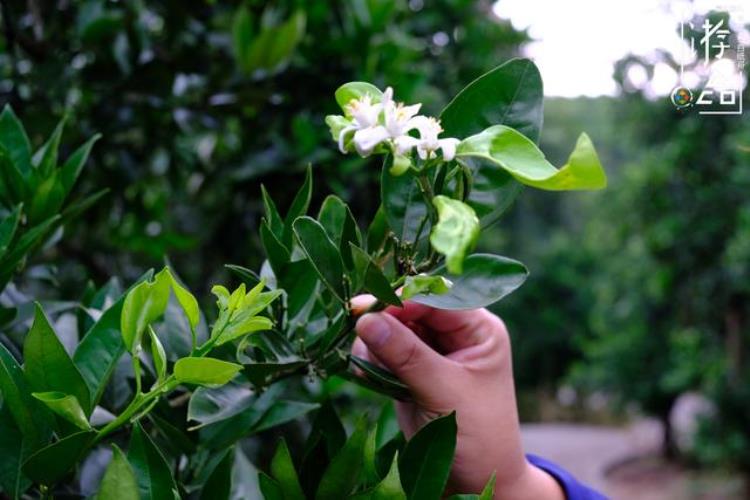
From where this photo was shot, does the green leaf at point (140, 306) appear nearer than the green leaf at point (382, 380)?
Yes

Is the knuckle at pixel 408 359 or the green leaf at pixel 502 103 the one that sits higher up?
the green leaf at pixel 502 103

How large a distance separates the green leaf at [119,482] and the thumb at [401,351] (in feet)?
0.65

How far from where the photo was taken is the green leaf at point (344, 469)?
2.05 feet

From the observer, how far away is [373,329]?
65 centimetres

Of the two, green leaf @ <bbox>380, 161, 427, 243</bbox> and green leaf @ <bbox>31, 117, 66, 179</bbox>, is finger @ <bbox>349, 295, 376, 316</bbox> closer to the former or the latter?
green leaf @ <bbox>380, 161, 427, 243</bbox>

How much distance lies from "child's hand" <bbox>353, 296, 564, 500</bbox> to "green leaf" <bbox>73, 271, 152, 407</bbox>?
0.57ft

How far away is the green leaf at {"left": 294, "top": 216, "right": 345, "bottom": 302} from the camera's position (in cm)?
57

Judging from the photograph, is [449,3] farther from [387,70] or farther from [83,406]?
[83,406]

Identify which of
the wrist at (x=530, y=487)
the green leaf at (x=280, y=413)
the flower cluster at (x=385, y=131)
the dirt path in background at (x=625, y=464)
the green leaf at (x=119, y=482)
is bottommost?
the dirt path in background at (x=625, y=464)

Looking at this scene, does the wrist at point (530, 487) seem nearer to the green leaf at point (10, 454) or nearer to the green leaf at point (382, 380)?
the green leaf at point (382, 380)

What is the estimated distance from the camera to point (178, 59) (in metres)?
1.47

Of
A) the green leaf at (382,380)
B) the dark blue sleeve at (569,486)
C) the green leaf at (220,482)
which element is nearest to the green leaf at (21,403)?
the green leaf at (220,482)

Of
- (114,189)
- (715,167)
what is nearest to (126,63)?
(114,189)

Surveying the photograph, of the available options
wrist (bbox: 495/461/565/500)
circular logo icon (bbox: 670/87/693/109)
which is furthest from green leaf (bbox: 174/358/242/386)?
circular logo icon (bbox: 670/87/693/109)
